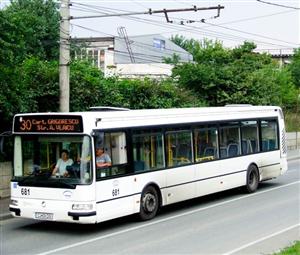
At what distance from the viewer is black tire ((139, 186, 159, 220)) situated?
13820mm

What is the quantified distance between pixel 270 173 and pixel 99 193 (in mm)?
8614

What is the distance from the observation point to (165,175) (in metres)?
14.6

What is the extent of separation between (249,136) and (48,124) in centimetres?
763

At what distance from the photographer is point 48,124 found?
42.2 ft

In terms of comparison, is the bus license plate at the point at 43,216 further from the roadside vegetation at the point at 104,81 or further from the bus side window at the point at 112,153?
the roadside vegetation at the point at 104,81

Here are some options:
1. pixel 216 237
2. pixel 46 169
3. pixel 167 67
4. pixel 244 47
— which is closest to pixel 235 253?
pixel 216 237

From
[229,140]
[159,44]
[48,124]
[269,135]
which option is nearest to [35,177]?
[48,124]

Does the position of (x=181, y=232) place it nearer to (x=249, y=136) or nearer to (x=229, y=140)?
(x=229, y=140)

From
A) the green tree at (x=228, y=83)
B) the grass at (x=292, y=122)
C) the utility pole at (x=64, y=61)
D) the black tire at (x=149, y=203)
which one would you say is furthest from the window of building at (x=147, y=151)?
the grass at (x=292, y=122)

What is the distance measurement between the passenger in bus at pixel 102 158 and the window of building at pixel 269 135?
7712 millimetres

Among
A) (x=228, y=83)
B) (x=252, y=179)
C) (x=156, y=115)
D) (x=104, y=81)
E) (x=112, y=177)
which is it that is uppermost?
(x=228, y=83)

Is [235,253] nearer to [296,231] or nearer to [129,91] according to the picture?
[296,231]

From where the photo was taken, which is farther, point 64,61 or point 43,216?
point 64,61

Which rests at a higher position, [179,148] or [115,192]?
[179,148]
